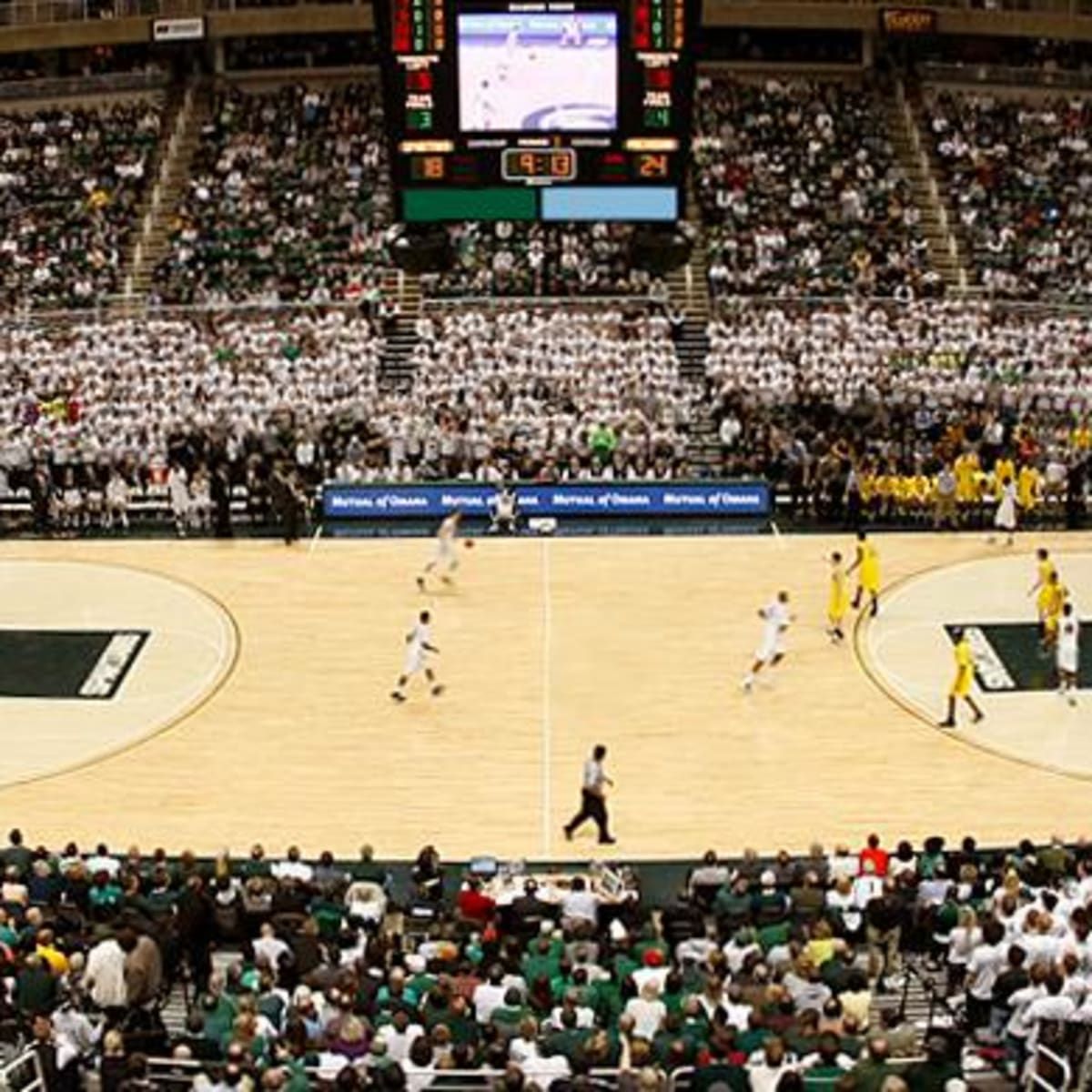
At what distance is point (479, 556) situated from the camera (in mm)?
33812

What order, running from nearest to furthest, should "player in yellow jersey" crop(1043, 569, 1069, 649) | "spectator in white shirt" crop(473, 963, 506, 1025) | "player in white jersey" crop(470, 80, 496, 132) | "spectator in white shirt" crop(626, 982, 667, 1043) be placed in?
"spectator in white shirt" crop(626, 982, 667, 1043), "spectator in white shirt" crop(473, 963, 506, 1025), "player in white jersey" crop(470, 80, 496, 132), "player in yellow jersey" crop(1043, 569, 1069, 649)

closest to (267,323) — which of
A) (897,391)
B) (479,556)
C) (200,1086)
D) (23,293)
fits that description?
(23,293)

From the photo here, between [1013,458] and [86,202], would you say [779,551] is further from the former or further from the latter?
[86,202]

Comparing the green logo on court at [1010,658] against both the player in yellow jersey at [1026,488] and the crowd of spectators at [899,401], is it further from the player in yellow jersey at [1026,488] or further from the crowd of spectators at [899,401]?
the player in yellow jersey at [1026,488]

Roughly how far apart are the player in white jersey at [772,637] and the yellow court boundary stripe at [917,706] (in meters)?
1.35

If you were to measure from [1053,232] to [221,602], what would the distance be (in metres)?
22.4

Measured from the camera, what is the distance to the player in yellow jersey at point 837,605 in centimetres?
2911

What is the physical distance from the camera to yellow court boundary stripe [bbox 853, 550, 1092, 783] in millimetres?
25288

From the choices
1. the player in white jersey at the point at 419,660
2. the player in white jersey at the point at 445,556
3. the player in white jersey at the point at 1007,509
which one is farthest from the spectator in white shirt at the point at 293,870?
the player in white jersey at the point at 1007,509

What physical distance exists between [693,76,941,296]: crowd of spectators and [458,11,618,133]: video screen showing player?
47.4 feet

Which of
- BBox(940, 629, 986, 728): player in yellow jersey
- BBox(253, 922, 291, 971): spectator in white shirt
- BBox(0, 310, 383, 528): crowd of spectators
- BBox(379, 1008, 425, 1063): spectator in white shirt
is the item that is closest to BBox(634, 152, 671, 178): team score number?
BBox(940, 629, 986, 728): player in yellow jersey

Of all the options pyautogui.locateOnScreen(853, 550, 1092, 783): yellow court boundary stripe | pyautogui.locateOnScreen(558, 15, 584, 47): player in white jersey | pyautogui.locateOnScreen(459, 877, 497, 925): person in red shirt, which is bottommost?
pyautogui.locateOnScreen(853, 550, 1092, 783): yellow court boundary stripe

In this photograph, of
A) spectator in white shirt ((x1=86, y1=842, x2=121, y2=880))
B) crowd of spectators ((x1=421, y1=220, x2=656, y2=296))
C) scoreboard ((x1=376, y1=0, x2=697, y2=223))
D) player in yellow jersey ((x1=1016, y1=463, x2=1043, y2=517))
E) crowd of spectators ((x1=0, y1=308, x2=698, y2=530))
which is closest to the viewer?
spectator in white shirt ((x1=86, y1=842, x2=121, y2=880))

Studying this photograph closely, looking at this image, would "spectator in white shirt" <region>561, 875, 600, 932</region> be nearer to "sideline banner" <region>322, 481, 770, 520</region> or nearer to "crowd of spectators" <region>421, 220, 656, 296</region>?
"sideline banner" <region>322, 481, 770, 520</region>
